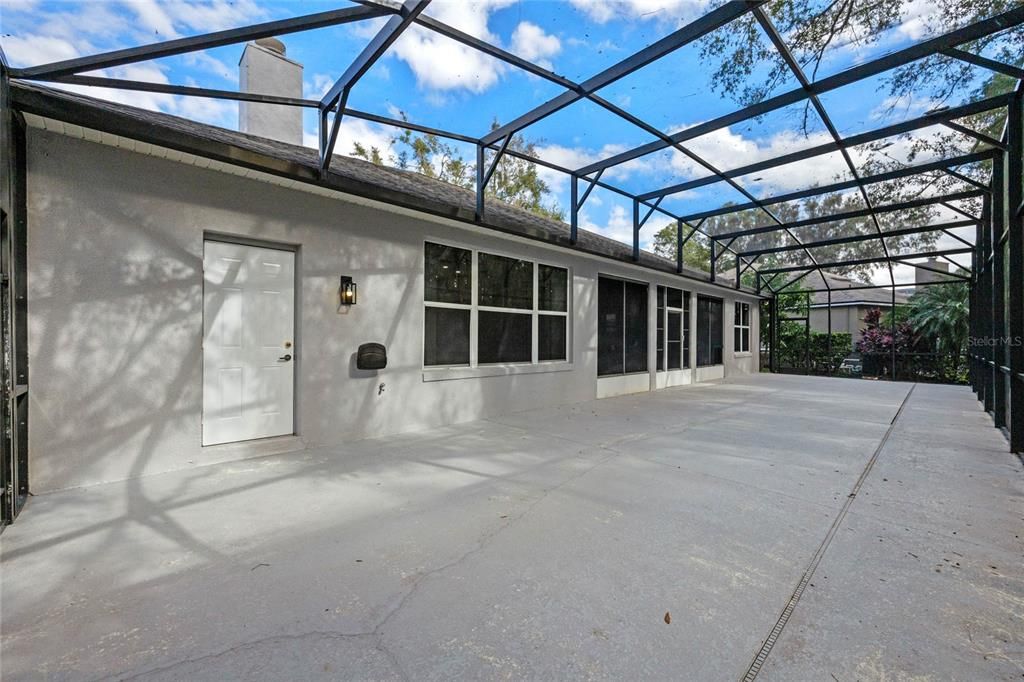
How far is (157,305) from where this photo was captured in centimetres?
366

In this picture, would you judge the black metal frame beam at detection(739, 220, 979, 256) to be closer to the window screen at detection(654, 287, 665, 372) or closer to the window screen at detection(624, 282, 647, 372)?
the window screen at detection(654, 287, 665, 372)

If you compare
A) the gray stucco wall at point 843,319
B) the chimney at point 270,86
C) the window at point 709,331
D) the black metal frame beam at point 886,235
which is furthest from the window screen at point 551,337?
the gray stucco wall at point 843,319

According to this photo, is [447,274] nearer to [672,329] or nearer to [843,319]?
[672,329]

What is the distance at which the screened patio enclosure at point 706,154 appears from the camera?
10.1ft

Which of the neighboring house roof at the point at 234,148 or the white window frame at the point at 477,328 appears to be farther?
the white window frame at the point at 477,328

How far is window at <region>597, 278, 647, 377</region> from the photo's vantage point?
28.1 ft

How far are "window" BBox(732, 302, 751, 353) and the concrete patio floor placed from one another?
998 cm

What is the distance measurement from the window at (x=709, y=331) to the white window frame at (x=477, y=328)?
5788 millimetres

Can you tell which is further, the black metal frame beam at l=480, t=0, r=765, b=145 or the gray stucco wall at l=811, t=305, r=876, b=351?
the gray stucco wall at l=811, t=305, r=876, b=351

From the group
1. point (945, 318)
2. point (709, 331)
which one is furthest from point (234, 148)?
point (945, 318)

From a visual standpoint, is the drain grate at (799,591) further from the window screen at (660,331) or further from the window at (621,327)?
the window screen at (660,331)

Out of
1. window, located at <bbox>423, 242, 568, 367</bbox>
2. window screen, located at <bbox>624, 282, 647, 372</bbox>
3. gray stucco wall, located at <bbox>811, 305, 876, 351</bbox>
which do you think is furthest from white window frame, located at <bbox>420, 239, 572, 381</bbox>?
gray stucco wall, located at <bbox>811, 305, 876, 351</bbox>

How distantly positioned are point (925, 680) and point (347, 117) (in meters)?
5.79

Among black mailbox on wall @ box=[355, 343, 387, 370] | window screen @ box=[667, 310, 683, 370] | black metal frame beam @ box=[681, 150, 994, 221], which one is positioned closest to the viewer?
black mailbox on wall @ box=[355, 343, 387, 370]
